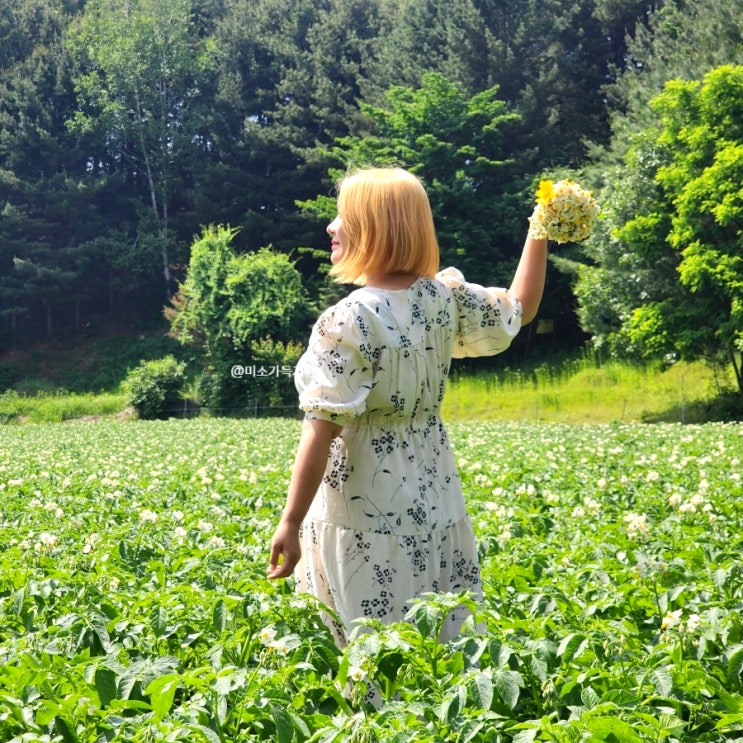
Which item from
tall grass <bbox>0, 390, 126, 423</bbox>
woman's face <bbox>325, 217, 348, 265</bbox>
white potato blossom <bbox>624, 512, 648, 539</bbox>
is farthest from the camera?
tall grass <bbox>0, 390, 126, 423</bbox>

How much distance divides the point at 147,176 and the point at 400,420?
51010 mm

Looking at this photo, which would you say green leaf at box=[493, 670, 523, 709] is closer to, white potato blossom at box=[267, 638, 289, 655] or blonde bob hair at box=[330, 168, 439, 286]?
white potato blossom at box=[267, 638, 289, 655]

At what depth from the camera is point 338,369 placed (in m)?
2.68

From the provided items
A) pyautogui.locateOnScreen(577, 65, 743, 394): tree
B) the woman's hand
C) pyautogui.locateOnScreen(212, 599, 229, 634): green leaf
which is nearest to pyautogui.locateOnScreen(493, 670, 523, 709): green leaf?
the woman's hand

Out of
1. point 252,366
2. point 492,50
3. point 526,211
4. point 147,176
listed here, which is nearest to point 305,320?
point 252,366

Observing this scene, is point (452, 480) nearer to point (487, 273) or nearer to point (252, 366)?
point (252, 366)

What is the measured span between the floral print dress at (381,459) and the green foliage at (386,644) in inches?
5.4

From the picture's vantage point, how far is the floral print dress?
8.87 feet

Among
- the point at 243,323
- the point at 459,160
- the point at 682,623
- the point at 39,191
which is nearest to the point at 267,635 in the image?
the point at 682,623

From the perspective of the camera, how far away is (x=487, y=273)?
3631 cm

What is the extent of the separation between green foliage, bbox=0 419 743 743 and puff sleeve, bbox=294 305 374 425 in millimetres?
558

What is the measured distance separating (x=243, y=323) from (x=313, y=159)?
42.5ft

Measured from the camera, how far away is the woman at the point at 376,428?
2693mm

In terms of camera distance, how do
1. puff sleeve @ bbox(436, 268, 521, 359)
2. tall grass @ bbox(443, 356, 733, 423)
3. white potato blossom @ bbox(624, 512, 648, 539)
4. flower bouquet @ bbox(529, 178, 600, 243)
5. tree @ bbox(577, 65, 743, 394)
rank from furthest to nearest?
tall grass @ bbox(443, 356, 733, 423), tree @ bbox(577, 65, 743, 394), white potato blossom @ bbox(624, 512, 648, 539), flower bouquet @ bbox(529, 178, 600, 243), puff sleeve @ bbox(436, 268, 521, 359)
